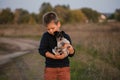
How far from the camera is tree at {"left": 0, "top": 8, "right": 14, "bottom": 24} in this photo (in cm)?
3680

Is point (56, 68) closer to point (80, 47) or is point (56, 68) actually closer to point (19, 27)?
point (80, 47)

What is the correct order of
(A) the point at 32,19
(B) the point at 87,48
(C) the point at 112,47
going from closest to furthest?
(C) the point at 112,47, (B) the point at 87,48, (A) the point at 32,19

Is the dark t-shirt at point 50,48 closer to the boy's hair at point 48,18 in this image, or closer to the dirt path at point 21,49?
the boy's hair at point 48,18

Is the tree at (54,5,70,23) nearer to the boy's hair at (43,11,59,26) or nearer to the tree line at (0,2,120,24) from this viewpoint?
the tree line at (0,2,120,24)

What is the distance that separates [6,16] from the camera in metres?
38.3

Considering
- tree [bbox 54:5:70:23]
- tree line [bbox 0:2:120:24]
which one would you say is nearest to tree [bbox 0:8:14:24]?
tree line [bbox 0:2:120:24]

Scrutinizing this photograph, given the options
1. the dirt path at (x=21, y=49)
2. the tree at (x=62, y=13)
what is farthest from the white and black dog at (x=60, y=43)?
the tree at (x=62, y=13)

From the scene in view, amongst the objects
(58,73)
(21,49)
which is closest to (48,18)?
(58,73)

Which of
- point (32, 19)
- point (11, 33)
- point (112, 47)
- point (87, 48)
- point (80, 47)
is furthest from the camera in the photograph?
point (32, 19)

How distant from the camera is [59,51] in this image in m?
4.11

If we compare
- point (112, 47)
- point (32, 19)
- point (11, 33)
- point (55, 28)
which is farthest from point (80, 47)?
point (32, 19)

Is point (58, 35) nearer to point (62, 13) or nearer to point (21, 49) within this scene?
point (21, 49)

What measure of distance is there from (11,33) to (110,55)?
80.0 ft

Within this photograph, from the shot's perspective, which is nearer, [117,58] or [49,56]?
[49,56]
